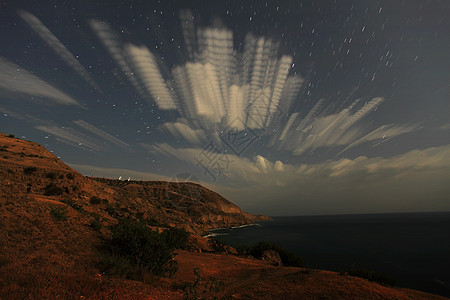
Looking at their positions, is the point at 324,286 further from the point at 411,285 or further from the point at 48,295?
the point at 411,285

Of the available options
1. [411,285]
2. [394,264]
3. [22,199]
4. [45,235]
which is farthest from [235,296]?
[394,264]

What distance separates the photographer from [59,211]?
12242 millimetres

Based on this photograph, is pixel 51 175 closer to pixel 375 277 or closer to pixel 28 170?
pixel 28 170

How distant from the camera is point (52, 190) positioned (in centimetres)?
2175

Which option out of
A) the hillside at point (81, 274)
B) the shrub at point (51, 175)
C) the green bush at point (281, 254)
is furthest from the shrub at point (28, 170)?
the green bush at point (281, 254)

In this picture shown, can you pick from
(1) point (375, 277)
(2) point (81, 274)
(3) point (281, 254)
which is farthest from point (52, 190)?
(1) point (375, 277)

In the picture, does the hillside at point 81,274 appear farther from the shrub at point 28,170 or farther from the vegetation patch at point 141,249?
the shrub at point 28,170

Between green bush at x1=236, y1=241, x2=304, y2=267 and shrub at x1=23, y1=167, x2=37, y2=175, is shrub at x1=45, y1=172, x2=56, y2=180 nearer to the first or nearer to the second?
shrub at x1=23, y1=167, x2=37, y2=175

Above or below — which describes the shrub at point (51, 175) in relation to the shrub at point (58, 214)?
above

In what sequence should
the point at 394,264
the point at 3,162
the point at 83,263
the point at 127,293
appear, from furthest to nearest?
the point at 394,264
the point at 3,162
the point at 83,263
the point at 127,293

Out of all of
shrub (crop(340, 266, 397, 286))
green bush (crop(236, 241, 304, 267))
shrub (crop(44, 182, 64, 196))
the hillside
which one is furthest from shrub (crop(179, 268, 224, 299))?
shrub (crop(44, 182, 64, 196))

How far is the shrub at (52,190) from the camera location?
21.4 meters

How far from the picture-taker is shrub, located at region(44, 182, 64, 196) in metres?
21.4

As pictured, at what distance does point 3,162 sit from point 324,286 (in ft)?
125
